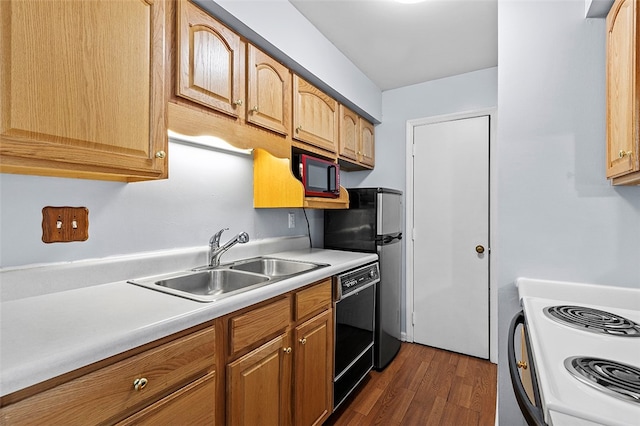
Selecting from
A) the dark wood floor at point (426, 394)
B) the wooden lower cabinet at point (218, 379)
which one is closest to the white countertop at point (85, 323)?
the wooden lower cabinet at point (218, 379)

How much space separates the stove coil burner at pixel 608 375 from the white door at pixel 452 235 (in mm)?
1983

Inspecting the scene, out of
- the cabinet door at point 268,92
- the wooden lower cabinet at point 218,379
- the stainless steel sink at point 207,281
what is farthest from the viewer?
the cabinet door at point 268,92

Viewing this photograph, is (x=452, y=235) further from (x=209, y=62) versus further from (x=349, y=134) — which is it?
(x=209, y=62)

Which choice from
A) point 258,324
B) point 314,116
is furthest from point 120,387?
point 314,116

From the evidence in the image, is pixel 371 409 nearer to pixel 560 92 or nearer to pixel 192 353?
pixel 192 353

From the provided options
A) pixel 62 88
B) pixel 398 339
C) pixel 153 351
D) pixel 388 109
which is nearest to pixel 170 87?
pixel 62 88

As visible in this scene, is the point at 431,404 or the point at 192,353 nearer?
the point at 192,353

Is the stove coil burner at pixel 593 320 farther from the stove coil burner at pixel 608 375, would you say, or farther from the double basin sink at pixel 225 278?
the double basin sink at pixel 225 278

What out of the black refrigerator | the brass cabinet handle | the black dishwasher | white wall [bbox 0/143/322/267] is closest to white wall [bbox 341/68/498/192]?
the black refrigerator

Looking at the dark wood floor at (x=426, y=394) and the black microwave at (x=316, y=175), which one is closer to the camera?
the dark wood floor at (x=426, y=394)

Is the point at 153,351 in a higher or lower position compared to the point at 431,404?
higher

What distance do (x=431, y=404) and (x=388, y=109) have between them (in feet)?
8.32

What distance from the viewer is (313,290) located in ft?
5.33

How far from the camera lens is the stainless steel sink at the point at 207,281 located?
143 centimetres
